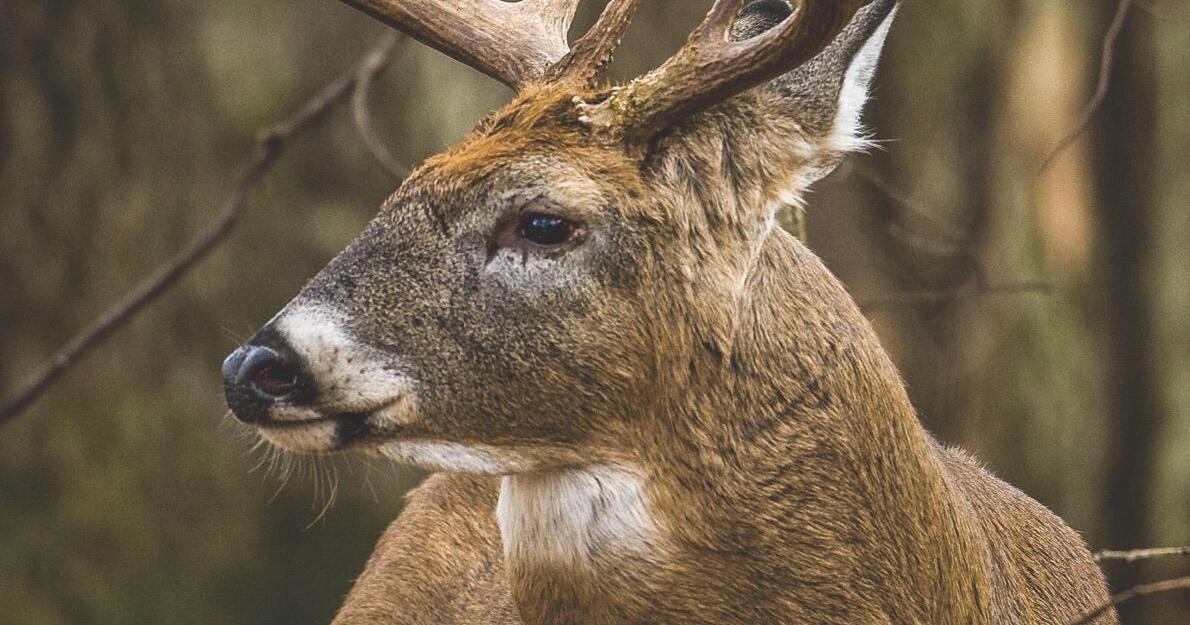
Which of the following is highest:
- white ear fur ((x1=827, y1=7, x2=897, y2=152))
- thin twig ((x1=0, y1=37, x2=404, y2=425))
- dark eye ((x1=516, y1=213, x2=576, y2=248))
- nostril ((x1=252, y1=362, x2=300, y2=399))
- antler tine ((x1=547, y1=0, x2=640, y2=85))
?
thin twig ((x1=0, y1=37, x2=404, y2=425))

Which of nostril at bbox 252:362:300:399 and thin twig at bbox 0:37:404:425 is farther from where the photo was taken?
thin twig at bbox 0:37:404:425

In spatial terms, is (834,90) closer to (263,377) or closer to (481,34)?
(481,34)

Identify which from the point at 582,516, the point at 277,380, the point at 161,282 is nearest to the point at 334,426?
the point at 277,380

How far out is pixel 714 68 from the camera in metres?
3.85

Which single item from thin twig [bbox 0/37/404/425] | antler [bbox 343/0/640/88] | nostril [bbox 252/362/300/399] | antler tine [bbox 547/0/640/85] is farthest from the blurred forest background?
nostril [bbox 252/362/300/399]

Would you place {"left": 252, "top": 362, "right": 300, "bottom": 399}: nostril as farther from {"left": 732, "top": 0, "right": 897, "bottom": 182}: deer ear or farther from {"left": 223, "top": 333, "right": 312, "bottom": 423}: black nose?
{"left": 732, "top": 0, "right": 897, "bottom": 182}: deer ear

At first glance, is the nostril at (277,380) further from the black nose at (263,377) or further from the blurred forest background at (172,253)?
the blurred forest background at (172,253)

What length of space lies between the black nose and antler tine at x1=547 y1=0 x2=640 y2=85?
903mm

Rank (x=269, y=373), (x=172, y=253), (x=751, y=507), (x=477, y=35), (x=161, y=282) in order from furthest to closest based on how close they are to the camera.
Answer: (x=172, y=253), (x=161, y=282), (x=477, y=35), (x=751, y=507), (x=269, y=373)

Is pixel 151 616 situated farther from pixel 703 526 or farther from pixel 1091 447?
pixel 703 526

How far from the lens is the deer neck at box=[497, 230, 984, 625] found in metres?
3.91

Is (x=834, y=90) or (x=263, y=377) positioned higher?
(x=834, y=90)

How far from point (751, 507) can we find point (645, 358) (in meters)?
0.39

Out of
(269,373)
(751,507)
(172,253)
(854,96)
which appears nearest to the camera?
(269,373)
